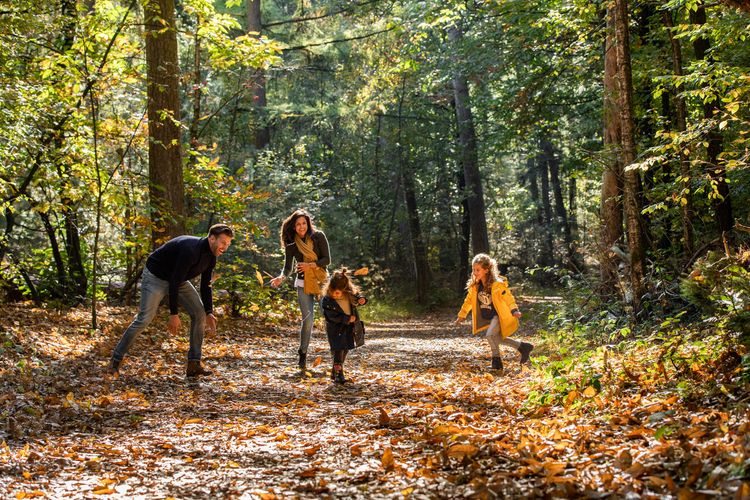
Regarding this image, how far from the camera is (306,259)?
382 inches

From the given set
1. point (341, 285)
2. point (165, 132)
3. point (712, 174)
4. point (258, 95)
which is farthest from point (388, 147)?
point (341, 285)

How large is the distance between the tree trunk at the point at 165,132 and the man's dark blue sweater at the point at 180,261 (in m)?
4.47

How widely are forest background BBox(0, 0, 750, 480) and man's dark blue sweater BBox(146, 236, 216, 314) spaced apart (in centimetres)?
220

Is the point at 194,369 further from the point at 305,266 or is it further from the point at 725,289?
the point at 725,289

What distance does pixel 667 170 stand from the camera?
11500 mm

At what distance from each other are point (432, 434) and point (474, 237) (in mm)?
20861

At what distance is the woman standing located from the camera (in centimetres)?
959

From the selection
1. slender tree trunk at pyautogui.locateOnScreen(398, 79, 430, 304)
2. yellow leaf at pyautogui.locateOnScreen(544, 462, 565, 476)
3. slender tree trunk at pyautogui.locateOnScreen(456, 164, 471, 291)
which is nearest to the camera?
yellow leaf at pyautogui.locateOnScreen(544, 462, 565, 476)

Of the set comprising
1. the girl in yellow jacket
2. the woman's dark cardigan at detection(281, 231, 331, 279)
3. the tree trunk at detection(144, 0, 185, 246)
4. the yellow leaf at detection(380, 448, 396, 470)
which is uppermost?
the tree trunk at detection(144, 0, 185, 246)

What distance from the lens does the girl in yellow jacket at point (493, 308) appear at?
30.5ft

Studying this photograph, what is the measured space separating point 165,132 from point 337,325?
6.51 m

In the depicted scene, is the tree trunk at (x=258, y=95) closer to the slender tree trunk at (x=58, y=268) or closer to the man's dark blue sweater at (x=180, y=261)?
the slender tree trunk at (x=58, y=268)

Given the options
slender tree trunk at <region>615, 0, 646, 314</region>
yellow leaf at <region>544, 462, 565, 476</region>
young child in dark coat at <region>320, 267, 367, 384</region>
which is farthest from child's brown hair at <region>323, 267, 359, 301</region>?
yellow leaf at <region>544, 462, 565, 476</region>

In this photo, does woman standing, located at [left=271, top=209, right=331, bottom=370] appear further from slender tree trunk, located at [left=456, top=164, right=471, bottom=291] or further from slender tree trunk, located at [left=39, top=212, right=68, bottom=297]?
slender tree trunk, located at [left=456, top=164, right=471, bottom=291]
